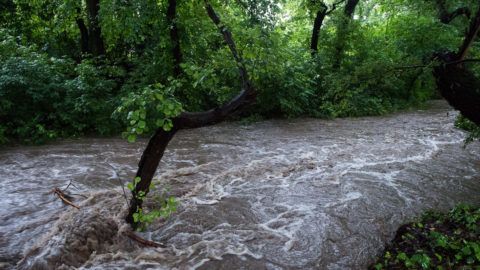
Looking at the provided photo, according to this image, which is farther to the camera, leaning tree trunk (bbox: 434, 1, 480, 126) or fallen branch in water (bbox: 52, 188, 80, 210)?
fallen branch in water (bbox: 52, 188, 80, 210)

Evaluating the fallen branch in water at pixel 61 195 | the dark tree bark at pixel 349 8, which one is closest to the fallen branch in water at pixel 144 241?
the fallen branch in water at pixel 61 195

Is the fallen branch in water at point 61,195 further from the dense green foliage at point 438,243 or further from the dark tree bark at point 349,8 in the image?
the dark tree bark at point 349,8

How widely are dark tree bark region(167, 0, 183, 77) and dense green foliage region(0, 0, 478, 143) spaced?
110 mm

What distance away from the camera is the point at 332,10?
1575 centimetres

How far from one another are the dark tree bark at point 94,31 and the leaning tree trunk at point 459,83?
10.7 metres

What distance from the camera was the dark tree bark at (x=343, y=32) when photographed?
15670 mm

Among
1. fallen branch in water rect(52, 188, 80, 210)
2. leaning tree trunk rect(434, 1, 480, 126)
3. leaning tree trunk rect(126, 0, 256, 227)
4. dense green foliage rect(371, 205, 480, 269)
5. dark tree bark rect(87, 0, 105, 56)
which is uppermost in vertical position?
dark tree bark rect(87, 0, 105, 56)

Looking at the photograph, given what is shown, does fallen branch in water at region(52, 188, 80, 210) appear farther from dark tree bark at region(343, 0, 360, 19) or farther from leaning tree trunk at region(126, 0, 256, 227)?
dark tree bark at region(343, 0, 360, 19)

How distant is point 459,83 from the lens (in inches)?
218

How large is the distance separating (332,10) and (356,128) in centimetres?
593

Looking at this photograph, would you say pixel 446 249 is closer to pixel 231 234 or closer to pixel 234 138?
pixel 231 234

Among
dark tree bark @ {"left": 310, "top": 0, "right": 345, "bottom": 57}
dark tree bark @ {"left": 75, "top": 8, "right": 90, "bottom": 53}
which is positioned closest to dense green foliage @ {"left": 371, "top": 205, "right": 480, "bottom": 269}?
dark tree bark @ {"left": 310, "top": 0, "right": 345, "bottom": 57}

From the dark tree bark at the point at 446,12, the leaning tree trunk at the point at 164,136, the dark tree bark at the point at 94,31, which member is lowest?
the leaning tree trunk at the point at 164,136

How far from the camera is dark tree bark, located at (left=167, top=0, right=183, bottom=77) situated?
11.3 meters
